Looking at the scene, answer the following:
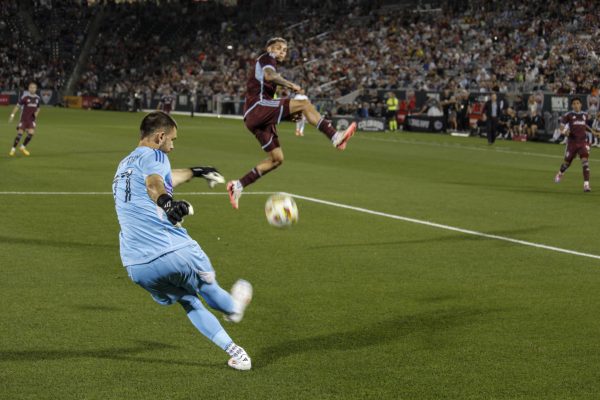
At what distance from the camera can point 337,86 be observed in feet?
186

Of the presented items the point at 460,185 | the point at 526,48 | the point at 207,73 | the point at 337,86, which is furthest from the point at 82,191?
the point at 207,73

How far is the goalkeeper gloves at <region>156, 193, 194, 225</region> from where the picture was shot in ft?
18.6

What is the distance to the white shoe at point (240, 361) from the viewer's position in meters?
6.73

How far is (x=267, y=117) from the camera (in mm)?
12930

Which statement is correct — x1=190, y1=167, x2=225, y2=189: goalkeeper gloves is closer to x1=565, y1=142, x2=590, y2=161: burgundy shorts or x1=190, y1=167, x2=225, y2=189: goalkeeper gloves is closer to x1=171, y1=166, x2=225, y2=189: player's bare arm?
x1=171, y1=166, x2=225, y2=189: player's bare arm

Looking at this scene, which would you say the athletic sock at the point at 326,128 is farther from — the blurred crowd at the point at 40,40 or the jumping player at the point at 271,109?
the blurred crowd at the point at 40,40

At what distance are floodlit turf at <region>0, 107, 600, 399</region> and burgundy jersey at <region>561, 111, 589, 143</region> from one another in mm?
1457

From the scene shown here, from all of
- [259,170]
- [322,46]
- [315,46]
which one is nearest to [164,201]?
[259,170]

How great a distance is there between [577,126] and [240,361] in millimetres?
15895

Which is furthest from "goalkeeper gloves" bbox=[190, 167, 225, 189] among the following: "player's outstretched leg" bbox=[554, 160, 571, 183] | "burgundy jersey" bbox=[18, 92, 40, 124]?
"burgundy jersey" bbox=[18, 92, 40, 124]

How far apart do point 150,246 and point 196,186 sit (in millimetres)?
14047

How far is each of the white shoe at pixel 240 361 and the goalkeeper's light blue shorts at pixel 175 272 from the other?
23.3 inches

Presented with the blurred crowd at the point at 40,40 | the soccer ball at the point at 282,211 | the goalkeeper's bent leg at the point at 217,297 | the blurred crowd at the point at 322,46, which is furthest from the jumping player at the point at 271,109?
the blurred crowd at the point at 40,40

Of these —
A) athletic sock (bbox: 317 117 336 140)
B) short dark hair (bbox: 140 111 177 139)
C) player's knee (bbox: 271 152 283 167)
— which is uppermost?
short dark hair (bbox: 140 111 177 139)
